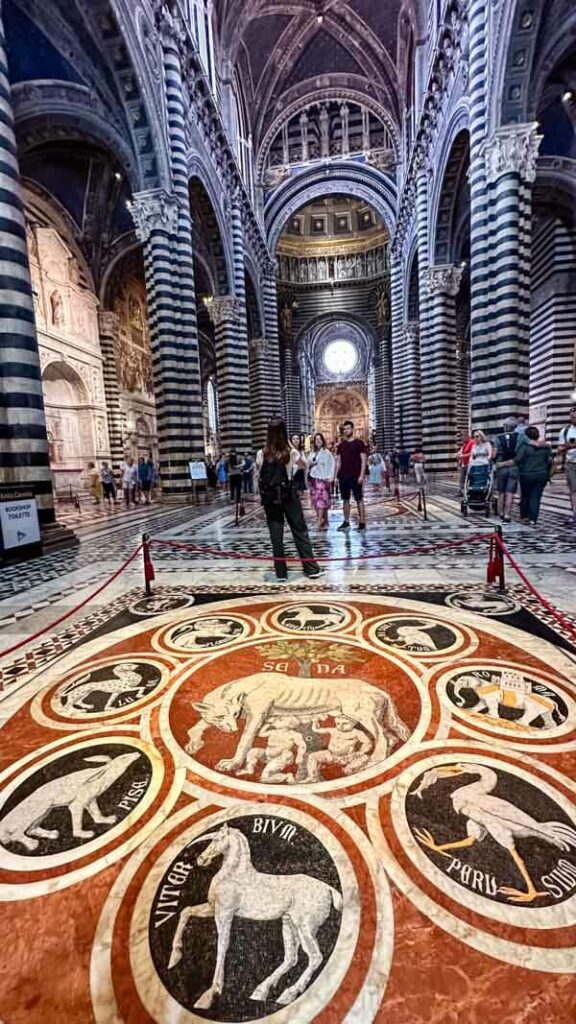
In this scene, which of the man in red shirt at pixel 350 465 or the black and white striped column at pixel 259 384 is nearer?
the man in red shirt at pixel 350 465

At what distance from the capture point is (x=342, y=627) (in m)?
3.22

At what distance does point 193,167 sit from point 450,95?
8119 millimetres

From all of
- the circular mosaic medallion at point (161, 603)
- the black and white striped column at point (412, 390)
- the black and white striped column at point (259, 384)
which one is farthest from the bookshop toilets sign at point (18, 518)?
the black and white striped column at point (412, 390)

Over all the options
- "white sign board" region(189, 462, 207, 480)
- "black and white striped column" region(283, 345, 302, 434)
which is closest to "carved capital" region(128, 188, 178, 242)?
"white sign board" region(189, 462, 207, 480)

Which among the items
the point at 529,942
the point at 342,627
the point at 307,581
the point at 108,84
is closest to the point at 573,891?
the point at 529,942

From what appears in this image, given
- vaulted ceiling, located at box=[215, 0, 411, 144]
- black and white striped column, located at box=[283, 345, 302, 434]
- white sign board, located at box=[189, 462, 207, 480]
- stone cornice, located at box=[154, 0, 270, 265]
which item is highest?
vaulted ceiling, located at box=[215, 0, 411, 144]

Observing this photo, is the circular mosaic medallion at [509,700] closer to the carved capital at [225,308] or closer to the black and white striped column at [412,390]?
the carved capital at [225,308]

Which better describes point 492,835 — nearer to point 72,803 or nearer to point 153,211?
point 72,803

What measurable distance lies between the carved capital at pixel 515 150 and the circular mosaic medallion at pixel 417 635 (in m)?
12.0

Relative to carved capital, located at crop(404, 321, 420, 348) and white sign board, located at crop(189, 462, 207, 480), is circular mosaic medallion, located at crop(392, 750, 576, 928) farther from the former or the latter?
carved capital, located at crop(404, 321, 420, 348)

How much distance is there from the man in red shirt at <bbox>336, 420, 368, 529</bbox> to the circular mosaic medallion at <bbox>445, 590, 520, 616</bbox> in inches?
136

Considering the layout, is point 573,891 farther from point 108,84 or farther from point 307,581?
point 108,84

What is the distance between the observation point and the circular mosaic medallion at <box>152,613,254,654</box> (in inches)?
118

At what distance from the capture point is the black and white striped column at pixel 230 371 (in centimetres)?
1841
